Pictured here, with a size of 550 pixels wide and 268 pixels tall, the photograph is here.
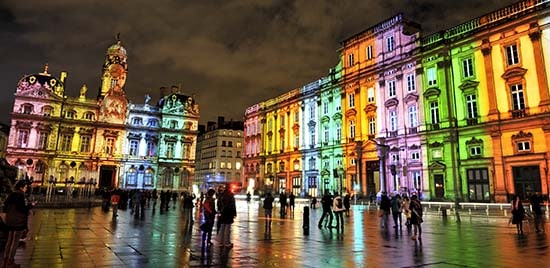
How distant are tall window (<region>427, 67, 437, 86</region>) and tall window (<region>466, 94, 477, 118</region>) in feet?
12.9

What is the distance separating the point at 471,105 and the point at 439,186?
865 cm

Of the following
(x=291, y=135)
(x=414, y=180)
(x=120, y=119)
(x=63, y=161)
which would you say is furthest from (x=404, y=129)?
(x=63, y=161)

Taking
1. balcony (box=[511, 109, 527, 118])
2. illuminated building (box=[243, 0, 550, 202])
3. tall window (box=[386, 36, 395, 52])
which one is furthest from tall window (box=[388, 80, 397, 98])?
balcony (box=[511, 109, 527, 118])

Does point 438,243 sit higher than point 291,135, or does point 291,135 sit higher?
point 291,135

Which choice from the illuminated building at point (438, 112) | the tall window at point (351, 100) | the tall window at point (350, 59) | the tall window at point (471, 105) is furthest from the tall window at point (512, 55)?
the tall window at point (350, 59)

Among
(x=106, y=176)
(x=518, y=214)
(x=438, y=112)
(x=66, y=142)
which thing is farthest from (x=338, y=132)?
(x=66, y=142)

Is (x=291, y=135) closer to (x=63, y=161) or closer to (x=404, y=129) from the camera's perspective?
(x=404, y=129)

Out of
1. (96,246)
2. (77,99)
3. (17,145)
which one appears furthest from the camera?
(77,99)

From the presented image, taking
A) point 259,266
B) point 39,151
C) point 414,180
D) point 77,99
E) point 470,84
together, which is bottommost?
point 259,266

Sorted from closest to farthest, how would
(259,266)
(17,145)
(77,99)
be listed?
(259,266) → (17,145) → (77,99)

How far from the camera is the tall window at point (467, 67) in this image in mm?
36469

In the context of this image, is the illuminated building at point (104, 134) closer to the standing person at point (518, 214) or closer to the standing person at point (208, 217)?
the standing person at point (208, 217)

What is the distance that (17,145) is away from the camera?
2338 inches

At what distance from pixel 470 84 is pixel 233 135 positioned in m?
66.7
